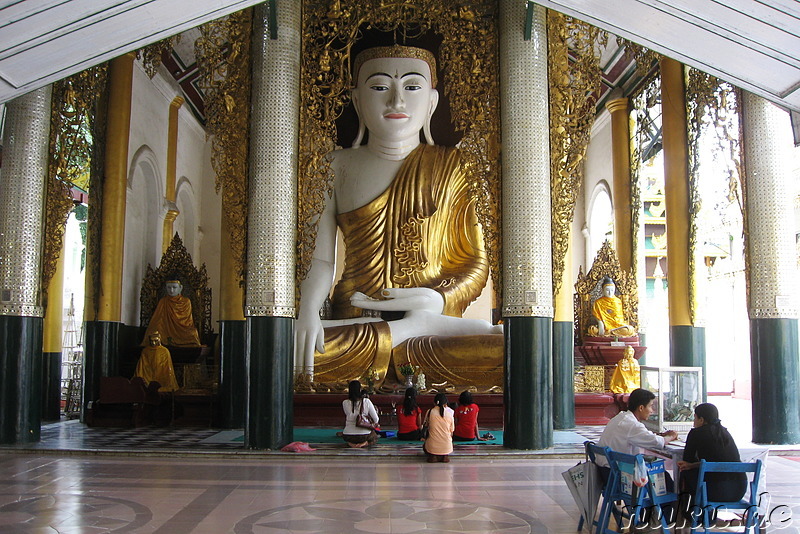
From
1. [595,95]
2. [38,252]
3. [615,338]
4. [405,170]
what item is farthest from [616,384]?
[38,252]

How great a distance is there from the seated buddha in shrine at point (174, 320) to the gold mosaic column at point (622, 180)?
6718mm

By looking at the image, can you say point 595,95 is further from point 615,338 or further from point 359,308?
point 359,308

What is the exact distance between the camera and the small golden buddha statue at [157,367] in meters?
11.2

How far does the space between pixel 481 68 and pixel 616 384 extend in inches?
181

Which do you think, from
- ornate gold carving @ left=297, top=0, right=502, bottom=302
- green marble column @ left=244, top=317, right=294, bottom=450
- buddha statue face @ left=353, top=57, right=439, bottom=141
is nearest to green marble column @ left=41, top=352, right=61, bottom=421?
green marble column @ left=244, top=317, right=294, bottom=450

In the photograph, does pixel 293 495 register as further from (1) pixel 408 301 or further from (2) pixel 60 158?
(1) pixel 408 301

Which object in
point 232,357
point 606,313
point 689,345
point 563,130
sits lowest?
point 232,357

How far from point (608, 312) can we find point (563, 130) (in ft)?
14.5

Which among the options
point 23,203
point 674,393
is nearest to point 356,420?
point 674,393

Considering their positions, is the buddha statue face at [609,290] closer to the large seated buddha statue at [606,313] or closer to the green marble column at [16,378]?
the large seated buddha statue at [606,313]

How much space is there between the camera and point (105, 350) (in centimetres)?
1123

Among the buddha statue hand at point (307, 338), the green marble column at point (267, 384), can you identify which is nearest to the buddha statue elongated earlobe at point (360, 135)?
the buddha statue hand at point (307, 338)

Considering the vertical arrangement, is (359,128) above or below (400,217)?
above

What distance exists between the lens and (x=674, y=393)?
7.59 m
